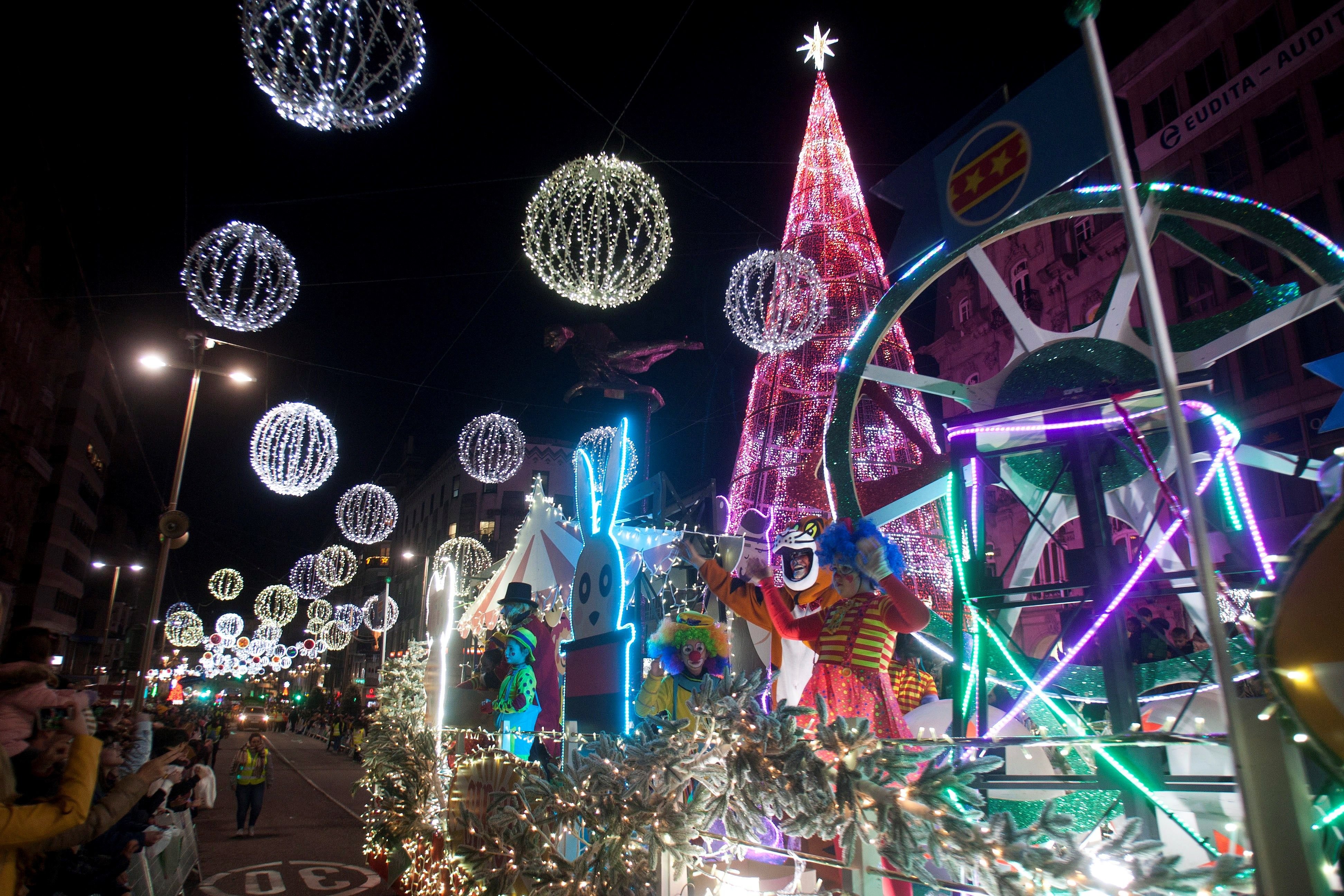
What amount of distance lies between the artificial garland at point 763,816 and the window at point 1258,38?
2686cm

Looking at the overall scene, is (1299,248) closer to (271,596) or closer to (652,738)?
(652,738)

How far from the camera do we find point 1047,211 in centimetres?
560

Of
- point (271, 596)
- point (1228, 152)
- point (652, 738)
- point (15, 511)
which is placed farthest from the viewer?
point (15, 511)

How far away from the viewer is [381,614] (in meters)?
39.5

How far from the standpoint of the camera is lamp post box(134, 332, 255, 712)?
Answer: 12172mm

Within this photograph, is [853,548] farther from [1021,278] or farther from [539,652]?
[1021,278]

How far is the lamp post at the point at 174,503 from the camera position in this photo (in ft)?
39.9

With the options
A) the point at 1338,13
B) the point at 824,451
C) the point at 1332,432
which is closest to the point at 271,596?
the point at 824,451

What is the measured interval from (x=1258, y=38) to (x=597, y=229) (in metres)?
23.9

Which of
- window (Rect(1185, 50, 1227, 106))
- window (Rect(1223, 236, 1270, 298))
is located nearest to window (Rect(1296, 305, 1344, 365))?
window (Rect(1223, 236, 1270, 298))

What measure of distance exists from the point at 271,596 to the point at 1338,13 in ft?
139

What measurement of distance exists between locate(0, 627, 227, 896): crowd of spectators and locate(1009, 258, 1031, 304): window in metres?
30.4

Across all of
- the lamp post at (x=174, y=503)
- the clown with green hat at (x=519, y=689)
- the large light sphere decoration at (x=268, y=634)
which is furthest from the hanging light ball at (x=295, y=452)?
the large light sphere decoration at (x=268, y=634)

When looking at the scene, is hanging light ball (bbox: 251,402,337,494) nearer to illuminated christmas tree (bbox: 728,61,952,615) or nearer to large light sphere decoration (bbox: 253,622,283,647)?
illuminated christmas tree (bbox: 728,61,952,615)
